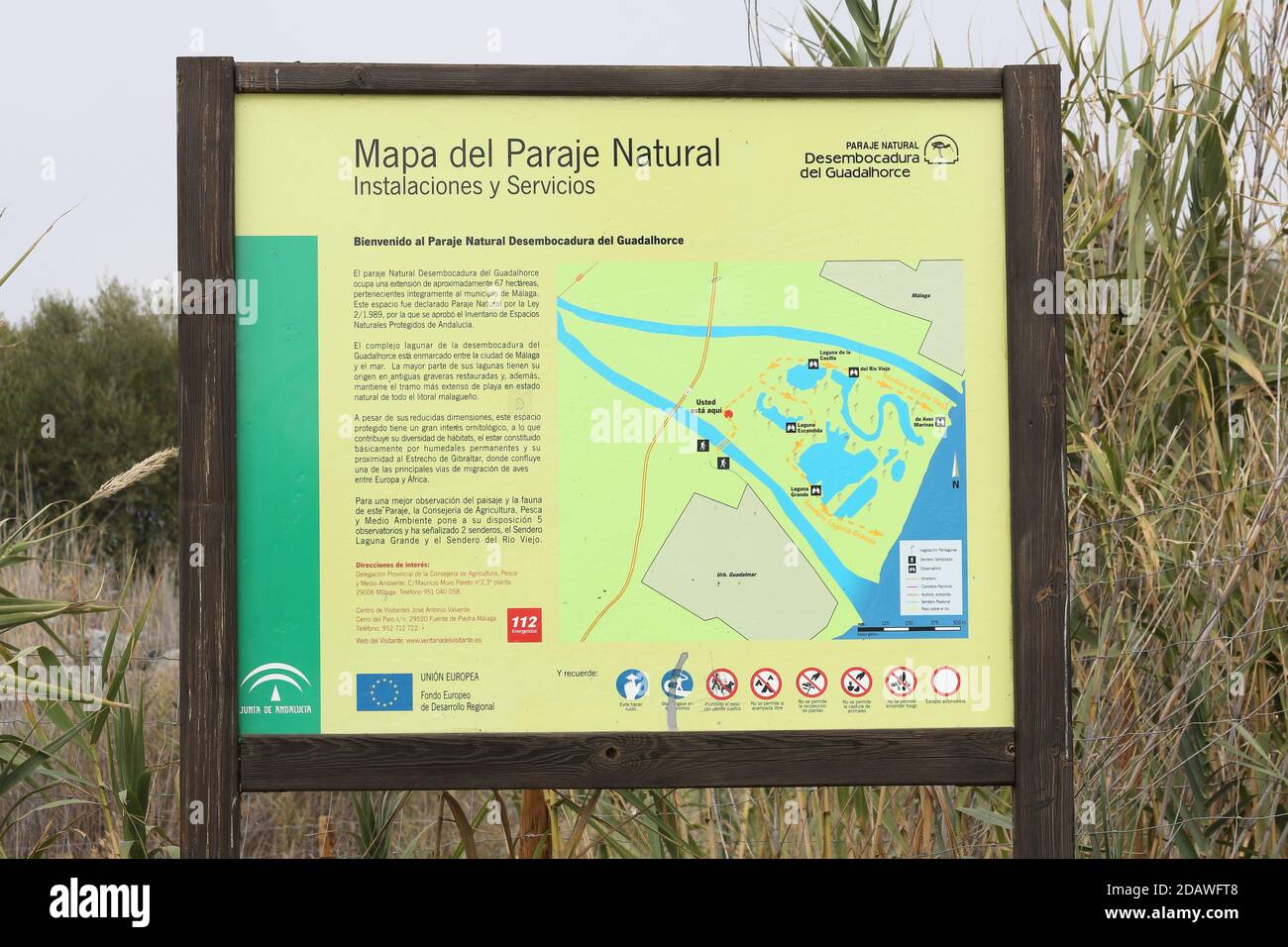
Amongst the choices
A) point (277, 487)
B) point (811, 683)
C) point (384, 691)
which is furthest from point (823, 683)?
point (277, 487)

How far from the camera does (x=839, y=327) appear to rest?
230 cm

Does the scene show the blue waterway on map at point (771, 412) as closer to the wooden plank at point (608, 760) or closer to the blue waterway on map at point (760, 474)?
the blue waterway on map at point (760, 474)

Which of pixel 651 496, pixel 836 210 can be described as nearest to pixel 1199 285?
pixel 836 210

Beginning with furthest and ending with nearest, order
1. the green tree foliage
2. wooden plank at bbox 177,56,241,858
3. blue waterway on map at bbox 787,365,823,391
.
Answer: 1. the green tree foliage
2. blue waterway on map at bbox 787,365,823,391
3. wooden plank at bbox 177,56,241,858

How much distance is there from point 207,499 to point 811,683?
50.5 inches

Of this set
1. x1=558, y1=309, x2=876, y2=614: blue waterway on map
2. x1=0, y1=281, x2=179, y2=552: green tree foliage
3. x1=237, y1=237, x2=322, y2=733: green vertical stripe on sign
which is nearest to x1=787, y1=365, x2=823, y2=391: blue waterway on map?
x1=558, y1=309, x2=876, y2=614: blue waterway on map

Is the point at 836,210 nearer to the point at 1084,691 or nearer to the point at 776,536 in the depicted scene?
the point at 776,536

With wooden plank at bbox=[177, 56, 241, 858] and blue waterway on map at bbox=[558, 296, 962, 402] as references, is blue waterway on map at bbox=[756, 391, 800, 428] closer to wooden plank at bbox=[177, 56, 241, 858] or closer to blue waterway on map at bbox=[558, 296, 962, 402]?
blue waterway on map at bbox=[558, 296, 962, 402]

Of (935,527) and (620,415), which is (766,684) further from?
(620,415)

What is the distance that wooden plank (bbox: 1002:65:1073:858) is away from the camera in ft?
7.40

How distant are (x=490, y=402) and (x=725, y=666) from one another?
28.7 inches

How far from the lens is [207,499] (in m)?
2.19

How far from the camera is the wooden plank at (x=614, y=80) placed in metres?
2.26

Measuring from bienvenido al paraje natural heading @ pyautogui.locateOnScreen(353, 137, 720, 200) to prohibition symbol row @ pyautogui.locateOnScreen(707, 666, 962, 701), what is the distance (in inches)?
41.7
